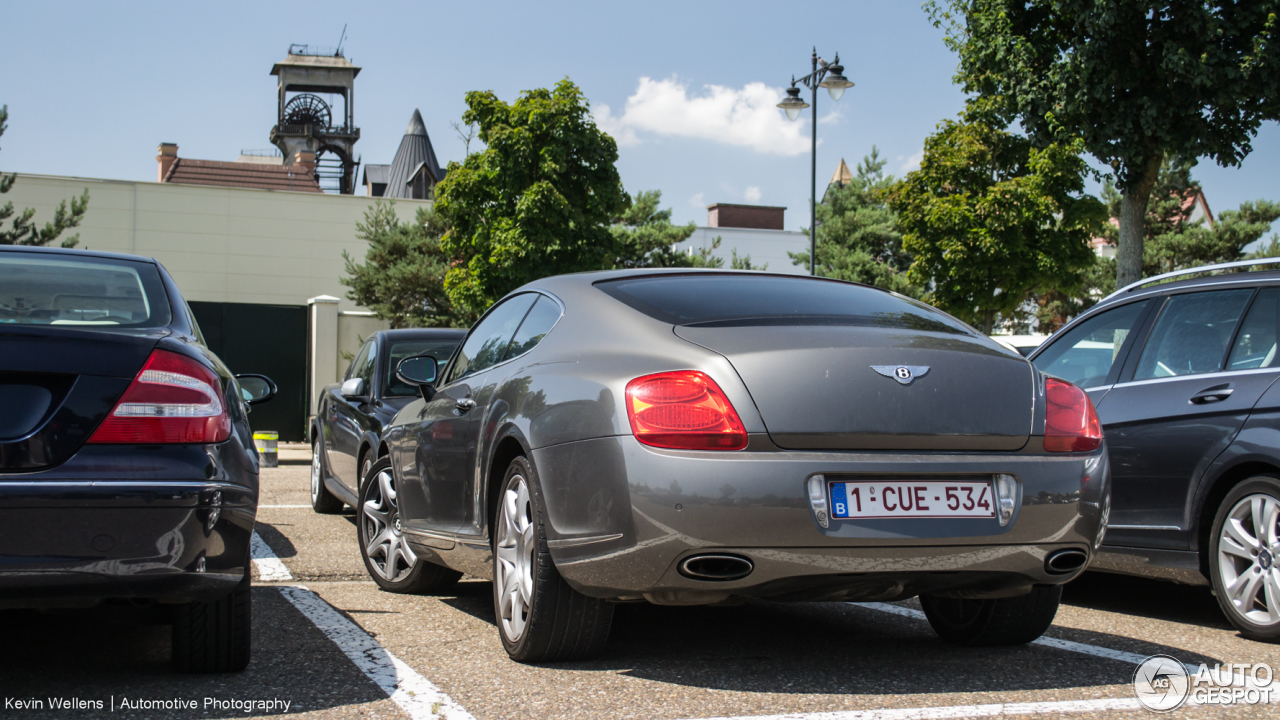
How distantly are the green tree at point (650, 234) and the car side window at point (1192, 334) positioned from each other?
3423 cm

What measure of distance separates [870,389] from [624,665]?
132 centimetres

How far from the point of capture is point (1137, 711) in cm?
347

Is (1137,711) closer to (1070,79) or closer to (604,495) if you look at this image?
(604,495)

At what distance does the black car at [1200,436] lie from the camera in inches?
188

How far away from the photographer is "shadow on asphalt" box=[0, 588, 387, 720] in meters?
3.53

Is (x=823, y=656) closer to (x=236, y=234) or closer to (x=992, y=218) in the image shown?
(x=992, y=218)

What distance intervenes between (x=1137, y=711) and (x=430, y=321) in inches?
1337

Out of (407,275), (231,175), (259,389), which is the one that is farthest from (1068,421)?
(231,175)

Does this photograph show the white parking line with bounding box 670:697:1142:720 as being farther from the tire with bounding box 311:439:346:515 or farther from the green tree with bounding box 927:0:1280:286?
the green tree with bounding box 927:0:1280:286

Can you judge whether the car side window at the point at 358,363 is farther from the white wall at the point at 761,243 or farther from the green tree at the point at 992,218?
the white wall at the point at 761,243

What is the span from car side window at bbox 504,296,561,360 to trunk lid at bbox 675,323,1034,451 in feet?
2.57

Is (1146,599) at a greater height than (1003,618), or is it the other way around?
(1003,618)

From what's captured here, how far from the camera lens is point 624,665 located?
13.2ft

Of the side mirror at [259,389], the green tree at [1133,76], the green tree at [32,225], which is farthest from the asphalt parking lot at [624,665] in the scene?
the green tree at [32,225]
